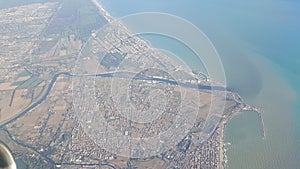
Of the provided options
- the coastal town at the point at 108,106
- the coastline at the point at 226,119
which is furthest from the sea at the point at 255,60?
the coastal town at the point at 108,106

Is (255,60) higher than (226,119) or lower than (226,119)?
higher

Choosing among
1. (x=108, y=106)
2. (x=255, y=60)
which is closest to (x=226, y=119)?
(x=108, y=106)

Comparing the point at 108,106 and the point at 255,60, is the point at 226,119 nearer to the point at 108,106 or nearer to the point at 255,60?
the point at 108,106

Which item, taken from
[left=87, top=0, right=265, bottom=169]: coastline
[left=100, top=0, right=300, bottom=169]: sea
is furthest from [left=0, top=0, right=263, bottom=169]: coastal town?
[left=100, top=0, right=300, bottom=169]: sea

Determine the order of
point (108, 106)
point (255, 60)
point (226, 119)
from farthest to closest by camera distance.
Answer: point (255, 60), point (108, 106), point (226, 119)

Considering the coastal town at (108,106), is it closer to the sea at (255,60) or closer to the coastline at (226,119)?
the coastline at (226,119)

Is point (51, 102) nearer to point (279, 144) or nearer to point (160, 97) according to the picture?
point (160, 97)
